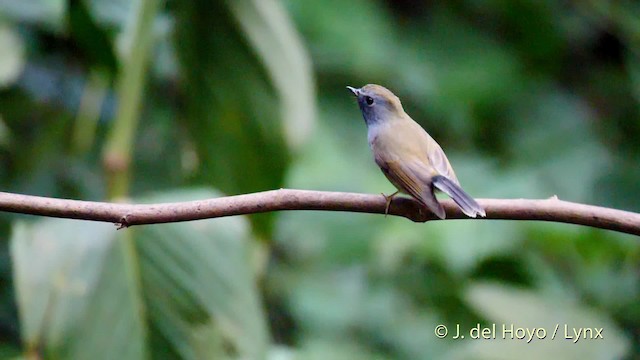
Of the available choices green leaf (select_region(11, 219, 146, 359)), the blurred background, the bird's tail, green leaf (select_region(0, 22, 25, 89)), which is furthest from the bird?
green leaf (select_region(0, 22, 25, 89))

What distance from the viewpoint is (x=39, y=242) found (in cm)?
248

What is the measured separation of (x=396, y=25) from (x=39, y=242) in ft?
10.0

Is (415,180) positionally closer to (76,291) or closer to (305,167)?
(76,291)

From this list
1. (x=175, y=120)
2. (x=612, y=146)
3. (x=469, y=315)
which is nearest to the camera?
(x=469, y=315)

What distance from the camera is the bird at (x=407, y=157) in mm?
1762

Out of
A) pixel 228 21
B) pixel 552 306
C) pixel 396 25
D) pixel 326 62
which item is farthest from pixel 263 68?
pixel 396 25

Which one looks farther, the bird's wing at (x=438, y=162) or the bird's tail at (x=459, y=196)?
the bird's wing at (x=438, y=162)

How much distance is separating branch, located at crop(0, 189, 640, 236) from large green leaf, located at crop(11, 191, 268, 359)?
88 cm

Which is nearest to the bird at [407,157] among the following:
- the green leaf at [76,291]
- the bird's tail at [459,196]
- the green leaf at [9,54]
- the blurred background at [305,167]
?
the bird's tail at [459,196]

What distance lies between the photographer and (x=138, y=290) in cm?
252

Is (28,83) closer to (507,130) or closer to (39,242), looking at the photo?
(39,242)

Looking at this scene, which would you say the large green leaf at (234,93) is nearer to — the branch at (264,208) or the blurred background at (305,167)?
the blurred background at (305,167)

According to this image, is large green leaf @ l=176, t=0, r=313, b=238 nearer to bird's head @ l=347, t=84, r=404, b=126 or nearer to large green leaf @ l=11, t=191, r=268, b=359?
large green leaf @ l=11, t=191, r=268, b=359

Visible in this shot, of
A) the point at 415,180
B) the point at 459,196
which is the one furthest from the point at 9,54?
the point at 459,196
